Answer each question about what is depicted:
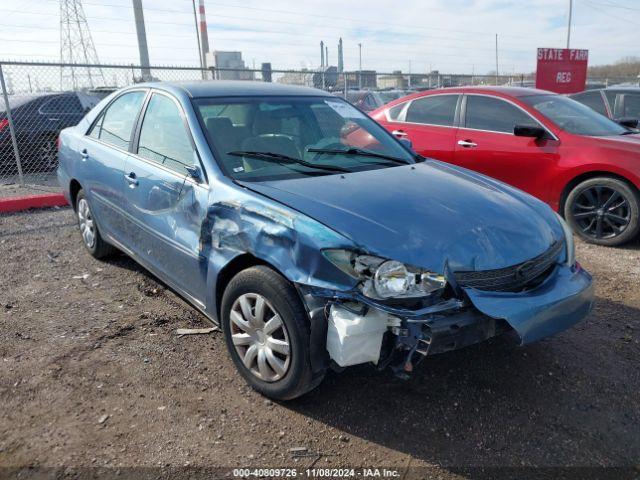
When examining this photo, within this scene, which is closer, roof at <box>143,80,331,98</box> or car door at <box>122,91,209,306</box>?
car door at <box>122,91,209,306</box>

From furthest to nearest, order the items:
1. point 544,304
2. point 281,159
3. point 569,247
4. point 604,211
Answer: point 604,211
point 281,159
point 569,247
point 544,304

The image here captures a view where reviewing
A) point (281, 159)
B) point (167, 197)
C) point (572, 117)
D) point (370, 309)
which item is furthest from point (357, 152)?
point (572, 117)

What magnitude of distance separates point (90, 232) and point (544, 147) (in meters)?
4.75

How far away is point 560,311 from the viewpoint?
2.71 metres

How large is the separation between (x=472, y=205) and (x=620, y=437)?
54.0 inches

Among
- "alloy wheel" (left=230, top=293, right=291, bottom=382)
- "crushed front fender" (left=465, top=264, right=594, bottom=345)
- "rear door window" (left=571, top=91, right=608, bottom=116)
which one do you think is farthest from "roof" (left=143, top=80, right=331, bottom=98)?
"rear door window" (left=571, top=91, right=608, bottom=116)

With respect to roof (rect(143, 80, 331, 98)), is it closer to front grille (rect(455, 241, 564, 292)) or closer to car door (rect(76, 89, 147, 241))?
car door (rect(76, 89, 147, 241))

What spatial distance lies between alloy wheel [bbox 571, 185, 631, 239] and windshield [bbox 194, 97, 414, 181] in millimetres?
2608

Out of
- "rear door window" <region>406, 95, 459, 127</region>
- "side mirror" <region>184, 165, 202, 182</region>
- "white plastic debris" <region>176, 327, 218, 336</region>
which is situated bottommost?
"white plastic debris" <region>176, 327, 218, 336</region>

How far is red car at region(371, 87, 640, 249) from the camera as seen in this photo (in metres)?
5.43

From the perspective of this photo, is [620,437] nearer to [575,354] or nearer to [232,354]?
[575,354]

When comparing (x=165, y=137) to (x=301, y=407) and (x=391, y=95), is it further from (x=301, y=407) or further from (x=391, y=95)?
(x=391, y=95)

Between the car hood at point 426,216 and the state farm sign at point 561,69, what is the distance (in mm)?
14397

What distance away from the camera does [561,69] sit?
1623 centimetres
